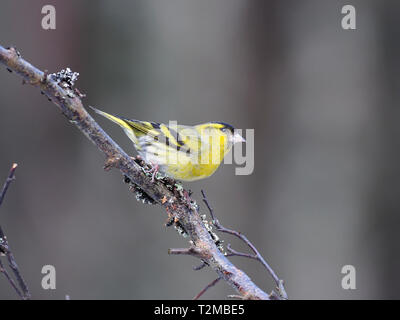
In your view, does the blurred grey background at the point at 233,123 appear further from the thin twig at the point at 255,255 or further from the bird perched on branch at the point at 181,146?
the thin twig at the point at 255,255

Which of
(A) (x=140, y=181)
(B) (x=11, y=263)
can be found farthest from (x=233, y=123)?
(B) (x=11, y=263)

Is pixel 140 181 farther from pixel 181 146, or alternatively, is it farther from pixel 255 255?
pixel 181 146

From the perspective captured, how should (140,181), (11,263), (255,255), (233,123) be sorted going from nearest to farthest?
(11,263) < (255,255) < (140,181) < (233,123)

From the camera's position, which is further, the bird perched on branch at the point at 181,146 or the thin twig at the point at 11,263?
the bird perched on branch at the point at 181,146

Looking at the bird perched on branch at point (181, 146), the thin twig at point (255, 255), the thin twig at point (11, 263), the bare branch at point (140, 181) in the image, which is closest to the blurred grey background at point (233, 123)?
the bird perched on branch at point (181, 146)

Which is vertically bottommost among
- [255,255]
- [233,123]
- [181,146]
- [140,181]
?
[255,255]

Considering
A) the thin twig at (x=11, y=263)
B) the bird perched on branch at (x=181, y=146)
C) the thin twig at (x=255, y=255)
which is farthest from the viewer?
the bird perched on branch at (x=181, y=146)

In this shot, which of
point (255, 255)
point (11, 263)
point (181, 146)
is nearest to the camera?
point (11, 263)
